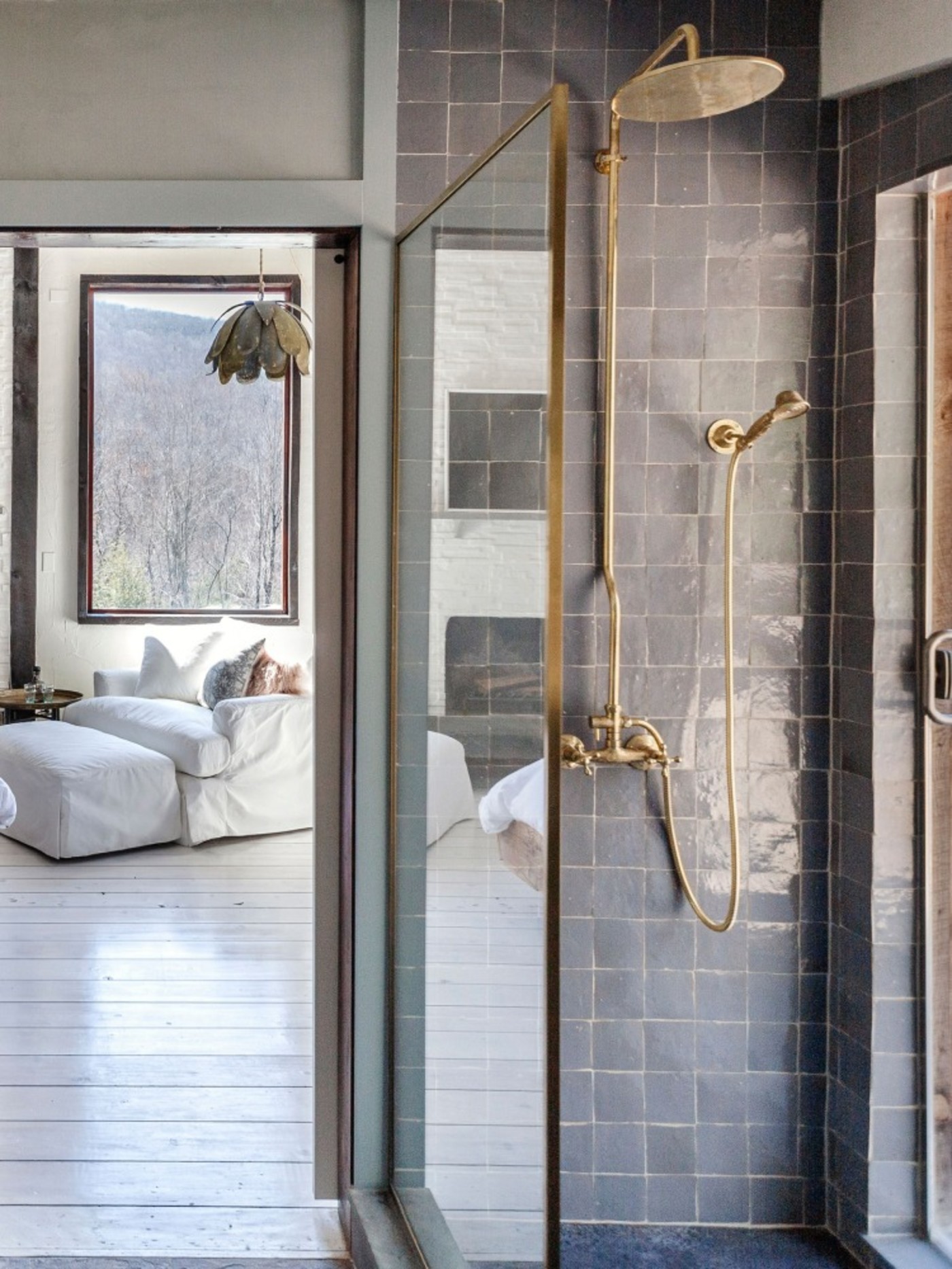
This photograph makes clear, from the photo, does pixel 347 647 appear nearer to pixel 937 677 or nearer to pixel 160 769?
pixel 937 677

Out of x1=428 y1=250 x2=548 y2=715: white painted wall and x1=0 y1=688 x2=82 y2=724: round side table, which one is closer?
x1=428 y1=250 x2=548 y2=715: white painted wall

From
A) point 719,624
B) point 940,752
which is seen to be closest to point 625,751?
point 719,624

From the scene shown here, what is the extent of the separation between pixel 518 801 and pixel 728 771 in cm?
73

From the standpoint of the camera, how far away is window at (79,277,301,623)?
265 inches

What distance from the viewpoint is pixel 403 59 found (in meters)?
2.21

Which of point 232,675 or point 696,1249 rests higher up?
point 232,675

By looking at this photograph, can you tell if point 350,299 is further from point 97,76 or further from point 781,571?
point 781,571

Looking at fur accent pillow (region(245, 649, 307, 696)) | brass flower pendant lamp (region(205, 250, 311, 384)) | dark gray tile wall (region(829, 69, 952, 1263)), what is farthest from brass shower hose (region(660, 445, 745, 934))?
fur accent pillow (region(245, 649, 307, 696))

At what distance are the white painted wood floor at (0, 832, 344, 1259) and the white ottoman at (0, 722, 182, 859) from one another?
18 cm

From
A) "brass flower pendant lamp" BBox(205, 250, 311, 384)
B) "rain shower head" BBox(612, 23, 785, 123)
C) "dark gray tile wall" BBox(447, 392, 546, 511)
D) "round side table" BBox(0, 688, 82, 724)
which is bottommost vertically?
"round side table" BBox(0, 688, 82, 724)

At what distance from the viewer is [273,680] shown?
225 inches

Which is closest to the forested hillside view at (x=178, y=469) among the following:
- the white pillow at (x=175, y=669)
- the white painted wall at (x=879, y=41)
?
the white pillow at (x=175, y=669)

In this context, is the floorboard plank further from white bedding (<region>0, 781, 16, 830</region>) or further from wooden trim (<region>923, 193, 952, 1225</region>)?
white bedding (<region>0, 781, 16, 830</region>)

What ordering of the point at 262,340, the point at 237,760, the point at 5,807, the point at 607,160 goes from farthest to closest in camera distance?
1. the point at 237,760
2. the point at 262,340
3. the point at 5,807
4. the point at 607,160
